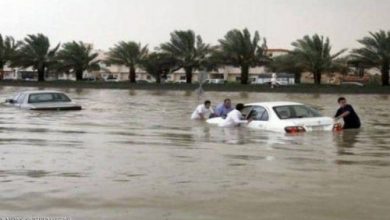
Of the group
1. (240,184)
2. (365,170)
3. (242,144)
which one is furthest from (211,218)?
(242,144)

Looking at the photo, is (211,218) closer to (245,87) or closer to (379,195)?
(379,195)

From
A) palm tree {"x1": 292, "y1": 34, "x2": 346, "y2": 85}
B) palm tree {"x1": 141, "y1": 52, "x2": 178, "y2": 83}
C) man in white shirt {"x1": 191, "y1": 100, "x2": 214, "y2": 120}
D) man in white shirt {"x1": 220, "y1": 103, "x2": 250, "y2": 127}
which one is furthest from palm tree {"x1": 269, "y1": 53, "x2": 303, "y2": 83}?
man in white shirt {"x1": 220, "y1": 103, "x2": 250, "y2": 127}

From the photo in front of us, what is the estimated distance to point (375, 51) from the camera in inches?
2249

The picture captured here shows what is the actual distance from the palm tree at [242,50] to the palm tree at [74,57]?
15.8m

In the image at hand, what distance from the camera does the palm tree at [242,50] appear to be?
62500mm

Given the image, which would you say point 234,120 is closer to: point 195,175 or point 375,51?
point 195,175

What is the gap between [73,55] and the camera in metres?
70.9

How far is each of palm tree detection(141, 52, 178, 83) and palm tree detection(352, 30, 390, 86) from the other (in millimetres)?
17829

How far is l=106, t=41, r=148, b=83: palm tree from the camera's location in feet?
229

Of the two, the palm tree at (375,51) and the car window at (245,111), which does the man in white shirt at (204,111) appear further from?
the palm tree at (375,51)

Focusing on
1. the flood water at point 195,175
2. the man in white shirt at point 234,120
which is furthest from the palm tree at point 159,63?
the flood water at point 195,175

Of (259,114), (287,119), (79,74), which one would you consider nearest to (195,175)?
(287,119)

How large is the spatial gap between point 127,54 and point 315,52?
19962mm

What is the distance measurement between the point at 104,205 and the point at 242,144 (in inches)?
290
